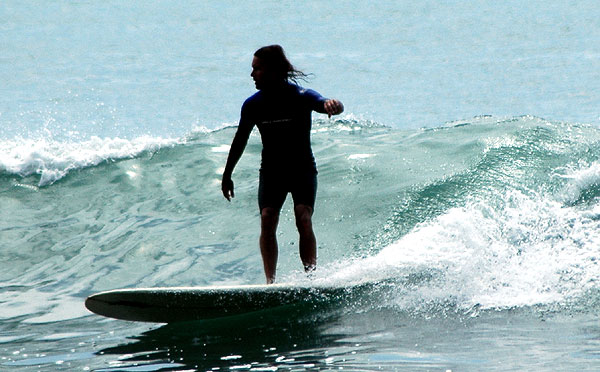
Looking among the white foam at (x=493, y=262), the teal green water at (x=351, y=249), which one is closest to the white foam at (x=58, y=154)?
the teal green water at (x=351, y=249)

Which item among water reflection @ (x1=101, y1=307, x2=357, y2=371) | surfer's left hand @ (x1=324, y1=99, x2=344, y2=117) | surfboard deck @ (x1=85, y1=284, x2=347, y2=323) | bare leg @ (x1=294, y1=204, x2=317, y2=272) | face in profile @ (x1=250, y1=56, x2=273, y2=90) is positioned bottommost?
water reflection @ (x1=101, y1=307, x2=357, y2=371)

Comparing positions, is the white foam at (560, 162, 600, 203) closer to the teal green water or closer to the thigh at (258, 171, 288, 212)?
the teal green water

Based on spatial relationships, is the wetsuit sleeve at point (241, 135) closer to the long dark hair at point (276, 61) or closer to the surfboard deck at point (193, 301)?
the long dark hair at point (276, 61)

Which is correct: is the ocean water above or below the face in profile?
below

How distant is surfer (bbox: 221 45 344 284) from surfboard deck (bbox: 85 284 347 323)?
24 centimetres

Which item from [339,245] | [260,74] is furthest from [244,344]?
[339,245]

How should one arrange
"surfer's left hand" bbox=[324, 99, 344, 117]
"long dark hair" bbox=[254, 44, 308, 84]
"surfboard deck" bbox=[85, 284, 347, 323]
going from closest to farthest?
"surfer's left hand" bbox=[324, 99, 344, 117] → "surfboard deck" bbox=[85, 284, 347, 323] → "long dark hair" bbox=[254, 44, 308, 84]

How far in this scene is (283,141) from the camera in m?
5.82

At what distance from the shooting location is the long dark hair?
563 centimetres

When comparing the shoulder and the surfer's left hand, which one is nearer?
the surfer's left hand

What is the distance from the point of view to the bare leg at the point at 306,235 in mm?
5762

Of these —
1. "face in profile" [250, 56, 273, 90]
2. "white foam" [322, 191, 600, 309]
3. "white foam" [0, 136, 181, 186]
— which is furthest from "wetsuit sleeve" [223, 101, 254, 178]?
"white foam" [0, 136, 181, 186]

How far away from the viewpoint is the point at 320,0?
123 ft

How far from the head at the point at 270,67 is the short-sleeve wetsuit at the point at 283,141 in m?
0.07
